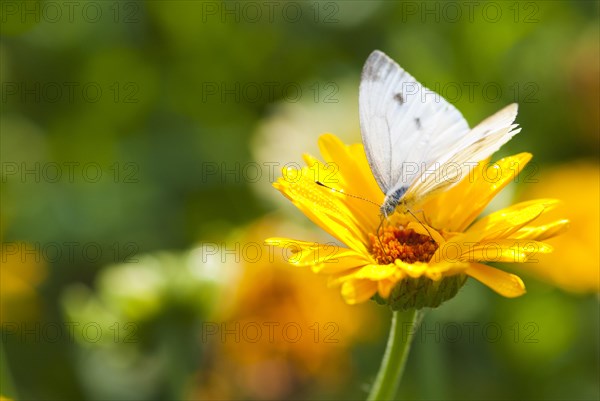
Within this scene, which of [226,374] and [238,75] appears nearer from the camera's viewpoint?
[226,374]

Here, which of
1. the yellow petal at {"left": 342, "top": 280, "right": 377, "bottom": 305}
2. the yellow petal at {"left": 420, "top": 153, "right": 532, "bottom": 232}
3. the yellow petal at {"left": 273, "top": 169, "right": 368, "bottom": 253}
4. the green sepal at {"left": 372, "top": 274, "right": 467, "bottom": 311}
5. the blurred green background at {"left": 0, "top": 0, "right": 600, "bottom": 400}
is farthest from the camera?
the blurred green background at {"left": 0, "top": 0, "right": 600, "bottom": 400}

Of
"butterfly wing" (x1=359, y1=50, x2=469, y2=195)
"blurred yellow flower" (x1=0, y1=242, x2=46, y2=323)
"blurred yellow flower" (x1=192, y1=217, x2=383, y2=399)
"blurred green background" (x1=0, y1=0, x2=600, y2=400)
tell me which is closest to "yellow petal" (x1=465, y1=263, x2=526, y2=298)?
"butterfly wing" (x1=359, y1=50, x2=469, y2=195)

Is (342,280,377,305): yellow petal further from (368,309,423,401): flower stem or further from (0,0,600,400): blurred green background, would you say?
(0,0,600,400): blurred green background

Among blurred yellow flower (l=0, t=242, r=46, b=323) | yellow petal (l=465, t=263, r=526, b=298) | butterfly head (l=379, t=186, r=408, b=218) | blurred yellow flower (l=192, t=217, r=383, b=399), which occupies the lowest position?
blurred yellow flower (l=0, t=242, r=46, b=323)

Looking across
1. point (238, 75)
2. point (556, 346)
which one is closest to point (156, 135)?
point (238, 75)

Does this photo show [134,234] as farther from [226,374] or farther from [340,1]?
[340,1]

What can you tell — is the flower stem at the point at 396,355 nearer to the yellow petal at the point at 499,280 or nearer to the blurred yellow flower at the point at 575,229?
the yellow petal at the point at 499,280

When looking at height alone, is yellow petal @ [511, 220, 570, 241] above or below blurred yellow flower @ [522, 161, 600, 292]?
above
